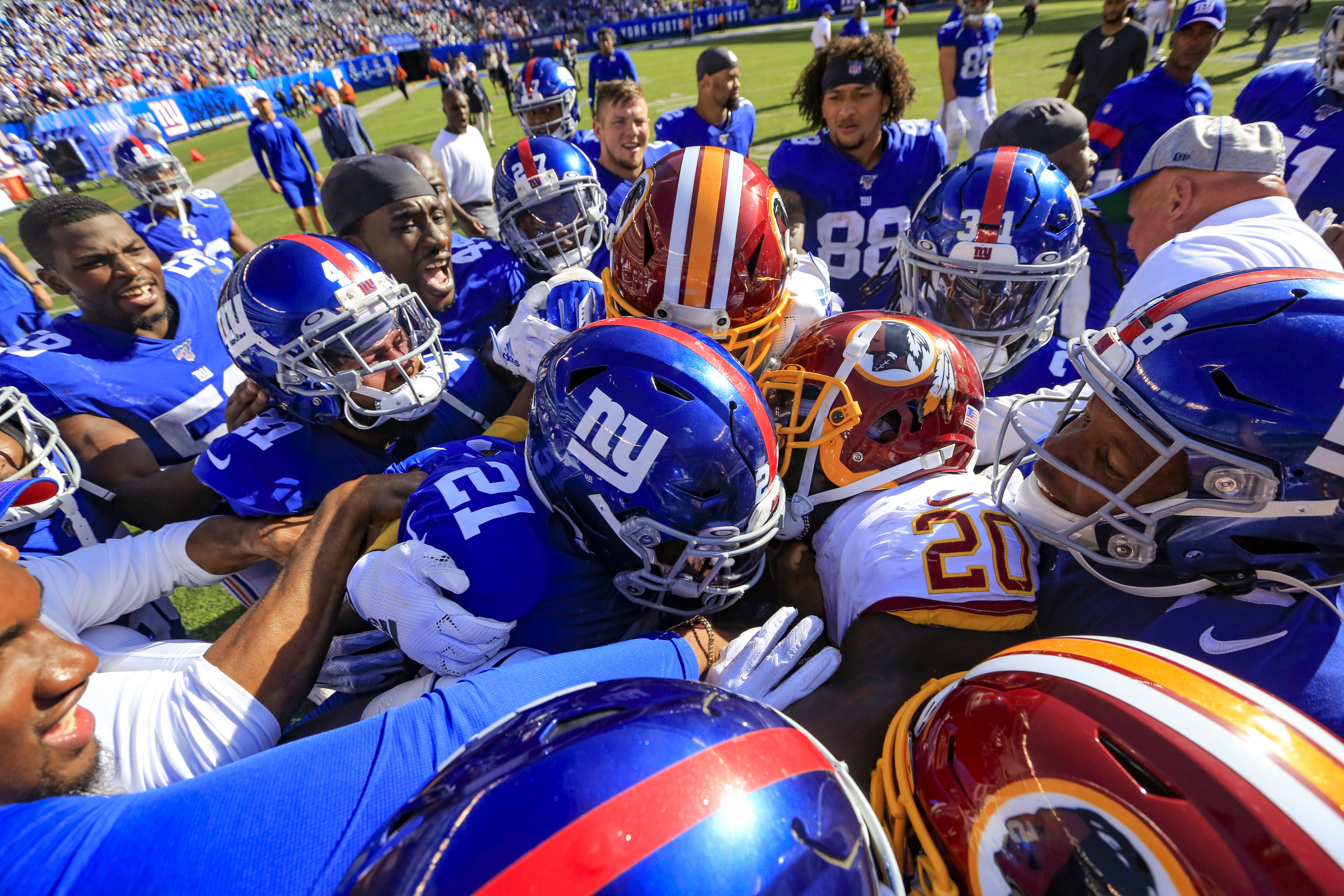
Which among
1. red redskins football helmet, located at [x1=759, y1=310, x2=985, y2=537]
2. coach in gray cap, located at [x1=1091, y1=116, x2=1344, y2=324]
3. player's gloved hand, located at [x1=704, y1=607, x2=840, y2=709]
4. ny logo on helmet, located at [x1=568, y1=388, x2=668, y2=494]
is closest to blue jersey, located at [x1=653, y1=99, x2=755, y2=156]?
coach in gray cap, located at [x1=1091, y1=116, x2=1344, y2=324]

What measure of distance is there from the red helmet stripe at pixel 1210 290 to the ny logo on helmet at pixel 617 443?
1175mm

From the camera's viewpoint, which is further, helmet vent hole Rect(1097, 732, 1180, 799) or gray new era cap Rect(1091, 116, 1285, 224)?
gray new era cap Rect(1091, 116, 1285, 224)

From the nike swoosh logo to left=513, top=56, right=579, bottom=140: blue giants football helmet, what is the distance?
18.7 ft

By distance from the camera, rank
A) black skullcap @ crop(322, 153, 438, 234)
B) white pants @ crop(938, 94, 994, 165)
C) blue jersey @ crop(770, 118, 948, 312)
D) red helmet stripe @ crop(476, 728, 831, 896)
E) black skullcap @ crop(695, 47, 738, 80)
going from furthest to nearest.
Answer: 1. white pants @ crop(938, 94, 994, 165)
2. black skullcap @ crop(695, 47, 738, 80)
3. blue jersey @ crop(770, 118, 948, 312)
4. black skullcap @ crop(322, 153, 438, 234)
5. red helmet stripe @ crop(476, 728, 831, 896)

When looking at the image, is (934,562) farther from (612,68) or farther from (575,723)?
(612,68)

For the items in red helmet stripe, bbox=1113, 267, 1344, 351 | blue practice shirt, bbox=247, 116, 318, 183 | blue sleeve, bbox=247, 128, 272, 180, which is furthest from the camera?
blue sleeve, bbox=247, 128, 272, 180

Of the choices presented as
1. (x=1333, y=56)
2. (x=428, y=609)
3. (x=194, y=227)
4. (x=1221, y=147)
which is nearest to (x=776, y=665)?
(x=428, y=609)

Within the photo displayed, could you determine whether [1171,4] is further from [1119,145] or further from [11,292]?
[11,292]

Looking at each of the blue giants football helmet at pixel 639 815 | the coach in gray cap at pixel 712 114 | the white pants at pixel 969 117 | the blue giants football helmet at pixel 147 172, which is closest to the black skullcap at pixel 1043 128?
the coach in gray cap at pixel 712 114

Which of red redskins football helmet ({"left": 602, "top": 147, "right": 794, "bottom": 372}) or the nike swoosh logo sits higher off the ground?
red redskins football helmet ({"left": 602, "top": 147, "right": 794, "bottom": 372})

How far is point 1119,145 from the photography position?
15.8ft

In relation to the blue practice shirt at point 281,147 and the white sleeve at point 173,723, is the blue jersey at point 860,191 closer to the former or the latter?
the white sleeve at point 173,723

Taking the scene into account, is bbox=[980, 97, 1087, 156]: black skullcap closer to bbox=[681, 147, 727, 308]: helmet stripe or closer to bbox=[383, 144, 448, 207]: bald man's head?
bbox=[681, 147, 727, 308]: helmet stripe

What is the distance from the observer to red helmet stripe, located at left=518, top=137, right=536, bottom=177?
3713mm
